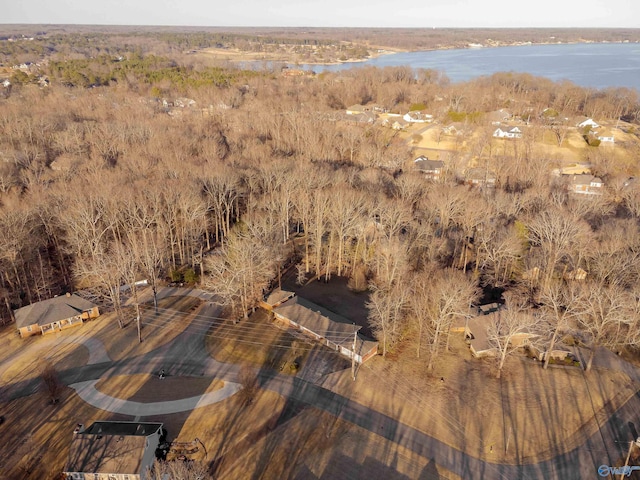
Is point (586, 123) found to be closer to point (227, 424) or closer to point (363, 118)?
point (363, 118)

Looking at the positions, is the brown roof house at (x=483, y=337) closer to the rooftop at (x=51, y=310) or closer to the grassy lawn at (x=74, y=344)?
the grassy lawn at (x=74, y=344)

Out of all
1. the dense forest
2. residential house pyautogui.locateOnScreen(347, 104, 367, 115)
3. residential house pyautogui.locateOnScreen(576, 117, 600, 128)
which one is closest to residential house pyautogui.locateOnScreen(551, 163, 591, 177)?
the dense forest

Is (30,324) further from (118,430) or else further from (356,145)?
(356,145)

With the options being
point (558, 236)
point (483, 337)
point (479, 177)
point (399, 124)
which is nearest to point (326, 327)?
point (483, 337)

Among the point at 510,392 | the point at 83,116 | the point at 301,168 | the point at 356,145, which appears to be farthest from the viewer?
the point at 83,116

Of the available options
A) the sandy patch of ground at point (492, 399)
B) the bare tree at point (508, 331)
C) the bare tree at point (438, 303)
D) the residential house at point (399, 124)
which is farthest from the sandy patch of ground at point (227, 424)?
the residential house at point (399, 124)

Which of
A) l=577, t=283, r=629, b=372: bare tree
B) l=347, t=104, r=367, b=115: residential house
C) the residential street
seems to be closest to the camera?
the residential street

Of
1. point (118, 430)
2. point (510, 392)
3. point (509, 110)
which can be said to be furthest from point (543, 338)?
point (509, 110)

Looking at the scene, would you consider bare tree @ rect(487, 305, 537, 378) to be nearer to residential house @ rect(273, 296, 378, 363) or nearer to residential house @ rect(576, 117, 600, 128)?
residential house @ rect(273, 296, 378, 363)
